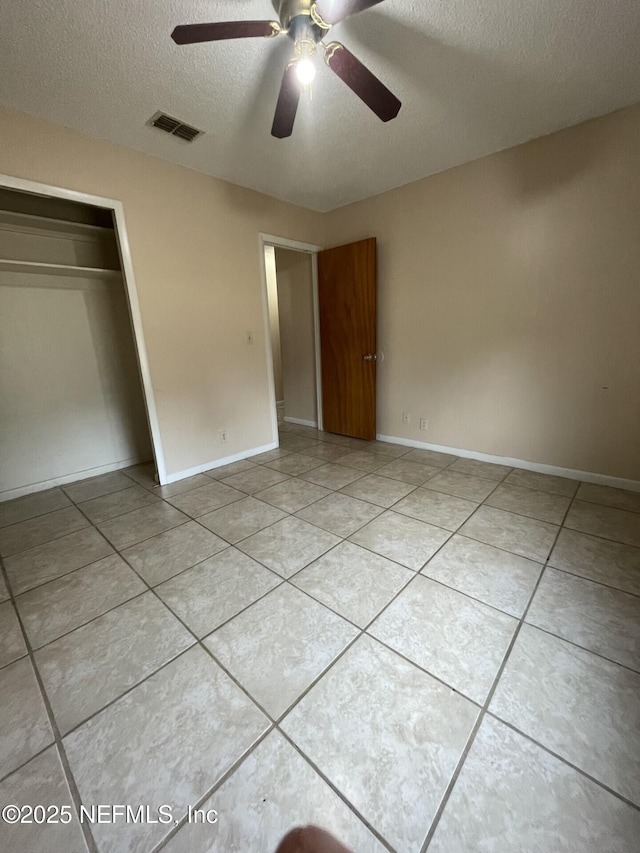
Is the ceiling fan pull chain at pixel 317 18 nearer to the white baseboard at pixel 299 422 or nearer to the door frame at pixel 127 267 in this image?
the door frame at pixel 127 267

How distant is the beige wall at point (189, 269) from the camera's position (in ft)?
7.20

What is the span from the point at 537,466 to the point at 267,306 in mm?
2923

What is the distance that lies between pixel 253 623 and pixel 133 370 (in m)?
2.88

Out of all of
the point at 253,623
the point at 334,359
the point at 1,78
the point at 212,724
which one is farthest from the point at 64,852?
the point at 334,359

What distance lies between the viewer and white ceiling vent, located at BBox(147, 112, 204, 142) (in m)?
2.11

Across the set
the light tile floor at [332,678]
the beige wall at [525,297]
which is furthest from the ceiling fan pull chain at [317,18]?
the light tile floor at [332,678]

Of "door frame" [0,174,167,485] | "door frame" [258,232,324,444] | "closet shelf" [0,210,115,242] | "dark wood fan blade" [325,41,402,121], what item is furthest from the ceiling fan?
"closet shelf" [0,210,115,242]

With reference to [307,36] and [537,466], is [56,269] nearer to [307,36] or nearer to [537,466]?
[307,36]

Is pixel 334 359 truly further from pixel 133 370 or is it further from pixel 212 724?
pixel 212 724

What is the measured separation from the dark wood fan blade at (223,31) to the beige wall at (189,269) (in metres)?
1.47

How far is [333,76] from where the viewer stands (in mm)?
1810

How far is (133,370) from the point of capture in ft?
11.0

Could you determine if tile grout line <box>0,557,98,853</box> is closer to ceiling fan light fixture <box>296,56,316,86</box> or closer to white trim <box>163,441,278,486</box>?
white trim <box>163,441,278,486</box>

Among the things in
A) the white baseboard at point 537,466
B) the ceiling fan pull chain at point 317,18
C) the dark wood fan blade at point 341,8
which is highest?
the ceiling fan pull chain at point 317,18
